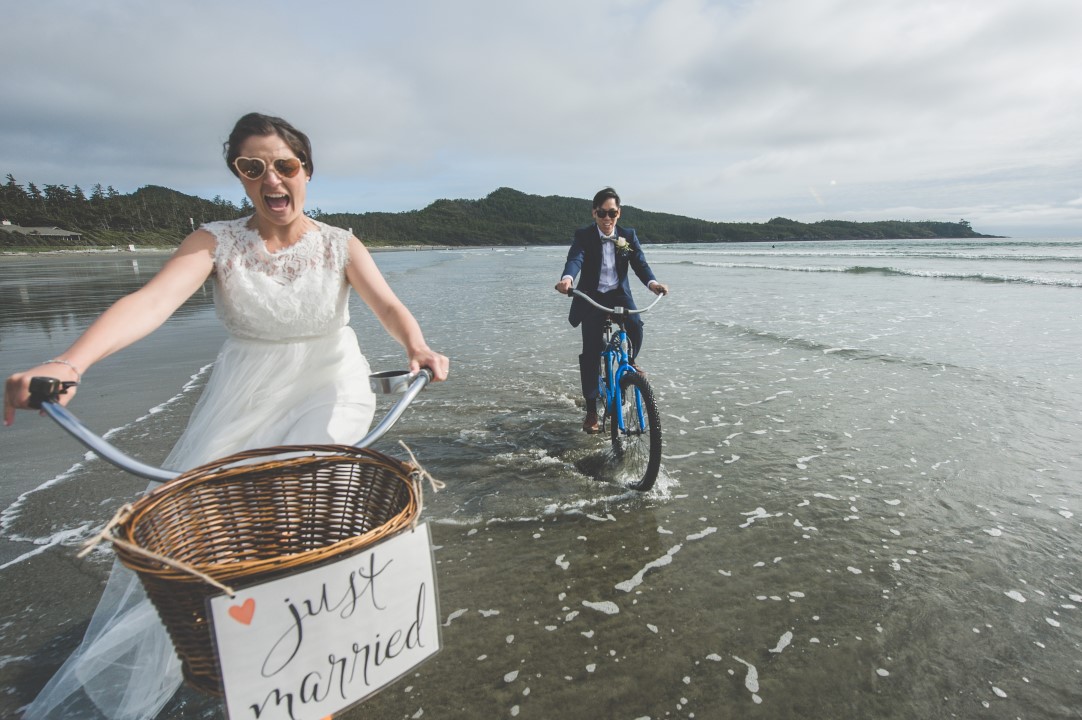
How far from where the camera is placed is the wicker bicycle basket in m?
1.30

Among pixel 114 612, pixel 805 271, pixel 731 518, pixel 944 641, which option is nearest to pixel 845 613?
pixel 944 641

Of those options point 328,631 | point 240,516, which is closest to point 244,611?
point 328,631

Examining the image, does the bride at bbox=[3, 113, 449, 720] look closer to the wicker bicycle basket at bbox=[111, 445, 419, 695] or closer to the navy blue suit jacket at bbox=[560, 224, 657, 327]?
the wicker bicycle basket at bbox=[111, 445, 419, 695]

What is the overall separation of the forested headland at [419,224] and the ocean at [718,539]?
71.4 m

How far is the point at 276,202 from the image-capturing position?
2.34 meters

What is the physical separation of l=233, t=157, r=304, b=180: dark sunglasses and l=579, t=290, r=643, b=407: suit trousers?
10.8ft

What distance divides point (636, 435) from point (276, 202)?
10.5 feet

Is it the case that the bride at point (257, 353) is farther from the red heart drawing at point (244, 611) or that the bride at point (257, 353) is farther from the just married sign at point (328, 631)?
the red heart drawing at point (244, 611)

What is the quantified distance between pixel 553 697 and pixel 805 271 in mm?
28685

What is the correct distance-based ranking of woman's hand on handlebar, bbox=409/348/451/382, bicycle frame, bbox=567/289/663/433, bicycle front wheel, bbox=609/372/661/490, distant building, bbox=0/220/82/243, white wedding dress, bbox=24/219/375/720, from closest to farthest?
woman's hand on handlebar, bbox=409/348/451/382 < white wedding dress, bbox=24/219/375/720 < bicycle front wheel, bbox=609/372/661/490 < bicycle frame, bbox=567/289/663/433 < distant building, bbox=0/220/82/243

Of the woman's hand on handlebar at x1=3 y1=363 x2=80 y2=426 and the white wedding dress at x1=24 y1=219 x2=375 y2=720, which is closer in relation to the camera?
the woman's hand on handlebar at x1=3 y1=363 x2=80 y2=426

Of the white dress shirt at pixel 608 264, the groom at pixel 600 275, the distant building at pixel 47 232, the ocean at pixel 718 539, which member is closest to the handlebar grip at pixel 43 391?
the ocean at pixel 718 539

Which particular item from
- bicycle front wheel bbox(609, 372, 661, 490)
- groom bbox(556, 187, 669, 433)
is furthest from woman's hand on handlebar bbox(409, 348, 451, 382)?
groom bbox(556, 187, 669, 433)

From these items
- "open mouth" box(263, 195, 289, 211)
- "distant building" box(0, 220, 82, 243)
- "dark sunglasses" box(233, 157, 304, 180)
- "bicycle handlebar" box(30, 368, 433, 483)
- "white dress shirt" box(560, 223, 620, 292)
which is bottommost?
"bicycle handlebar" box(30, 368, 433, 483)
